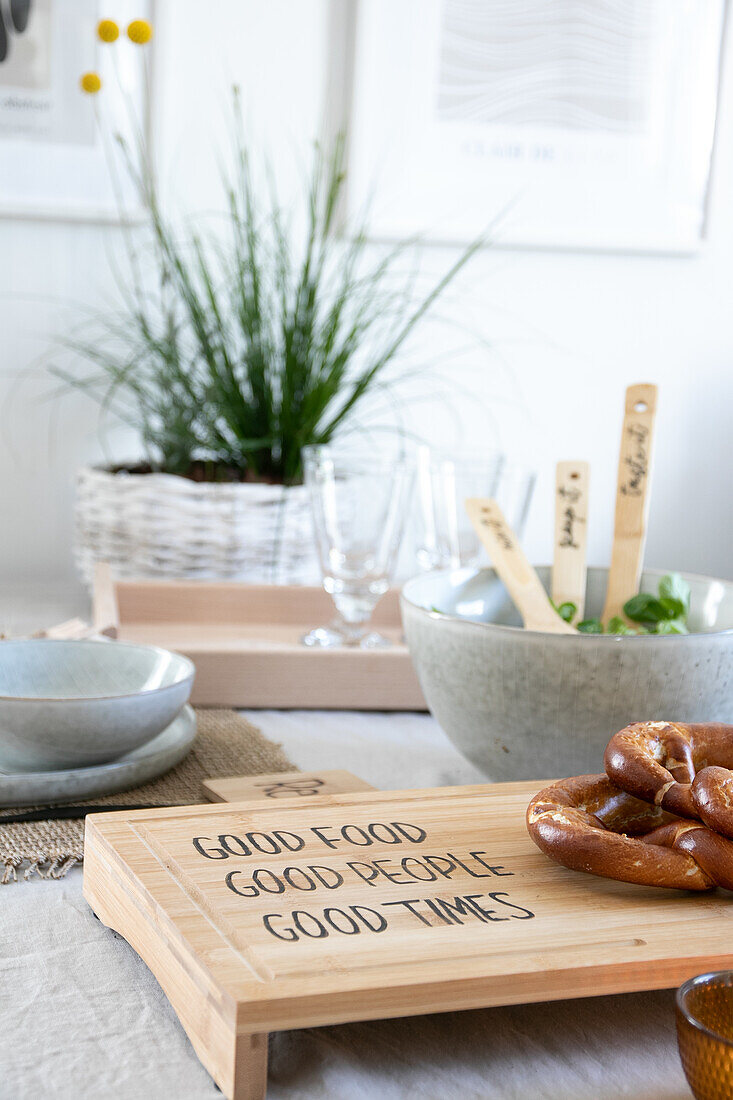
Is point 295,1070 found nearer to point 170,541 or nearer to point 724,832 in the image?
point 724,832

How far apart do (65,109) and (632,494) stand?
3.33 feet

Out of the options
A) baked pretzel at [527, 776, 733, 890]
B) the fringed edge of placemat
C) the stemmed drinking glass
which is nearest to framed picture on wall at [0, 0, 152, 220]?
the stemmed drinking glass

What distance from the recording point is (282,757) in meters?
0.75

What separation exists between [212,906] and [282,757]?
1.05 ft

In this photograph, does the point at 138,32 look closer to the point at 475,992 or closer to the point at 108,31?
the point at 108,31

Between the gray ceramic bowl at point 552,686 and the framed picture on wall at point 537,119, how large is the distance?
1.04 meters

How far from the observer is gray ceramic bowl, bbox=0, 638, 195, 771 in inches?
24.4

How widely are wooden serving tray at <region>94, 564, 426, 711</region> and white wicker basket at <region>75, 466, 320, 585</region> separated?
0.24ft

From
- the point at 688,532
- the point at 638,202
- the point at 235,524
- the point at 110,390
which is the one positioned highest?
the point at 638,202

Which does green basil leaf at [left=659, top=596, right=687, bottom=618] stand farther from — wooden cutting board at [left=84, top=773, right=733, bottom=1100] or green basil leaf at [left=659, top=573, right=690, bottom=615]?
wooden cutting board at [left=84, top=773, right=733, bottom=1100]

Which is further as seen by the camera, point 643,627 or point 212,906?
point 643,627

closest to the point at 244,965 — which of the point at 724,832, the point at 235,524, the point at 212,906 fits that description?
the point at 212,906

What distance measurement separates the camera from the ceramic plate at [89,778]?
2.05 ft

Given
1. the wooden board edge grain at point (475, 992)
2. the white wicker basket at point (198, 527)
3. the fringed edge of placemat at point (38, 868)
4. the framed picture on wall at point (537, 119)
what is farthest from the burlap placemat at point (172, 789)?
the framed picture on wall at point (537, 119)
